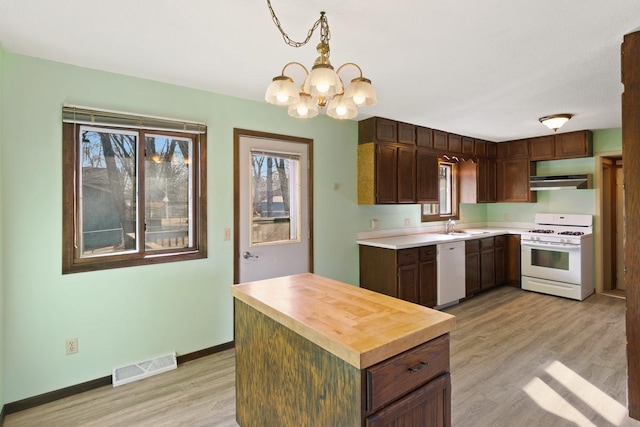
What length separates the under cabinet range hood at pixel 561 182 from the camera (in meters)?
4.68

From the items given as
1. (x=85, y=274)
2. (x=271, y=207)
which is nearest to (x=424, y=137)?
(x=271, y=207)

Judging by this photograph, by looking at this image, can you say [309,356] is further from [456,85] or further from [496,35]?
[456,85]

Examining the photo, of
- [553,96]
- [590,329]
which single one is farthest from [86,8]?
[590,329]

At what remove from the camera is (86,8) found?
5.61ft

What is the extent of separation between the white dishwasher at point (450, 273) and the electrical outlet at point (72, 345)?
12.0ft

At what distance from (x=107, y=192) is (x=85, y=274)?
0.63 meters

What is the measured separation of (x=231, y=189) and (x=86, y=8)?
1637 millimetres

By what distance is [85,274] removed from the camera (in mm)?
2424

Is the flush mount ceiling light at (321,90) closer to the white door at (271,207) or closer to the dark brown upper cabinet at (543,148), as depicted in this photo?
the white door at (271,207)

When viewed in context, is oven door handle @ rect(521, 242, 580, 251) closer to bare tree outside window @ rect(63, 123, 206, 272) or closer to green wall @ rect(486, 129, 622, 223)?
green wall @ rect(486, 129, 622, 223)

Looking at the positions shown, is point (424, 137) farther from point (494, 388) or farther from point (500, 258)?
point (494, 388)

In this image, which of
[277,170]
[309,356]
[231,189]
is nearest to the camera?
[309,356]

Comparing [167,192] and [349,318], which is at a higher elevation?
[167,192]

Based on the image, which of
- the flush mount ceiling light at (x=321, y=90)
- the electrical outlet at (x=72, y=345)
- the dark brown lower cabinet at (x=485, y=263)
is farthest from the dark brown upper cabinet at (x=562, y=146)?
the electrical outlet at (x=72, y=345)
